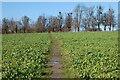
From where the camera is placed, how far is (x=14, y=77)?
1138cm

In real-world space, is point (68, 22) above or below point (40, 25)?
above

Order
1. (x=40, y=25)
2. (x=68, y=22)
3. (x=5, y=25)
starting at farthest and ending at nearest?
(x=40, y=25)
(x=5, y=25)
(x=68, y=22)

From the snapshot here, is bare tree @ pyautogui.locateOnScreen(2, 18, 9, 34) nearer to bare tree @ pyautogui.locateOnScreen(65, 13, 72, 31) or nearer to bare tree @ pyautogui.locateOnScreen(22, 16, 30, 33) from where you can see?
bare tree @ pyautogui.locateOnScreen(22, 16, 30, 33)

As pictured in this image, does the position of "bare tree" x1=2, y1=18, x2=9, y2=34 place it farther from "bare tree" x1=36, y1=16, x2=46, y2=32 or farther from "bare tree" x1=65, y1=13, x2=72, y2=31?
"bare tree" x1=65, y1=13, x2=72, y2=31

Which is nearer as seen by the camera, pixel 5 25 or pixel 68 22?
pixel 68 22

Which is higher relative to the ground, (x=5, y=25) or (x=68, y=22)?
(x=68, y=22)

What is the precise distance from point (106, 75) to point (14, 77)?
3885mm

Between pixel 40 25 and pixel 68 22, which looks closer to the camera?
pixel 68 22

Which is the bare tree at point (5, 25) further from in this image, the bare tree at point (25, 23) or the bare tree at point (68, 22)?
the bare tree at point (68, 22)

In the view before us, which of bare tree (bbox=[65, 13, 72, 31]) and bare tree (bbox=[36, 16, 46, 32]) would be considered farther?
bare tree (bbox=[36, 16, 46, 32])

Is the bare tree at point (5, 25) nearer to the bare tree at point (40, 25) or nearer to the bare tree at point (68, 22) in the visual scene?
the bare tree at point (40, 25)

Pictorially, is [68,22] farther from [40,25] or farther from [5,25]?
[5,25]

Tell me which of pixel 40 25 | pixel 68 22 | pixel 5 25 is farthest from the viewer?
pixel 40 25

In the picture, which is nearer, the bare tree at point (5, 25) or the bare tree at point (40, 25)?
the bare tree at point (5, 25)
